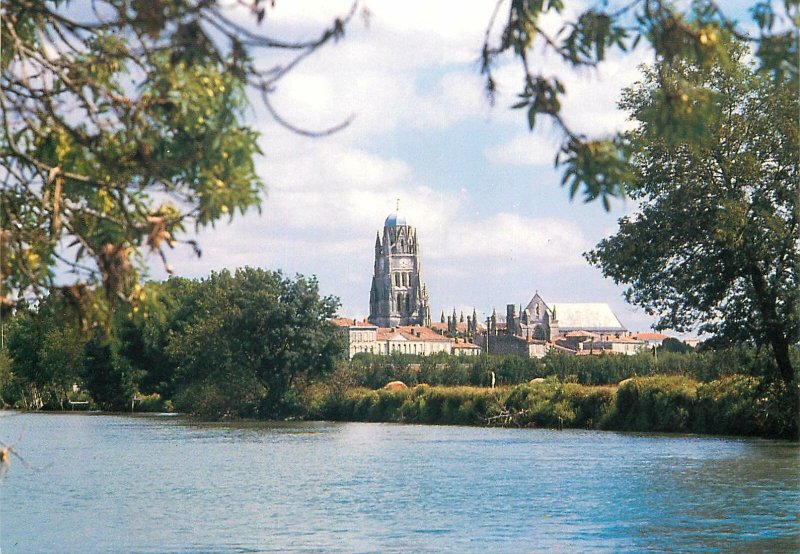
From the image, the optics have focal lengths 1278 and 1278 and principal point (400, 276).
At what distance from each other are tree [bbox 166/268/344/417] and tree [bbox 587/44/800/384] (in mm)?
30288

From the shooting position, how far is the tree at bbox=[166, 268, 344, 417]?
6662cm

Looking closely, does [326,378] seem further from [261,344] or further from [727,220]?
[727,220]

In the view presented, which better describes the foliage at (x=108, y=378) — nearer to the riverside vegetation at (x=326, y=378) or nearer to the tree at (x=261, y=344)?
the riverside vegetation at (x=326, y=378)

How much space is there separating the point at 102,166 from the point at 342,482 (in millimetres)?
19309

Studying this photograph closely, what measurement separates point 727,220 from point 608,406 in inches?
500

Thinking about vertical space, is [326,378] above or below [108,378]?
below

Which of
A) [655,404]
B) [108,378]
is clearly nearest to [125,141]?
[655,404]

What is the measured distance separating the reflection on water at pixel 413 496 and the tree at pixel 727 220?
3.91 meters

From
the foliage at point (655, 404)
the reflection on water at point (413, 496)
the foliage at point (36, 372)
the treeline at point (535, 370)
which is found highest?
the foliage at point (36, 372)

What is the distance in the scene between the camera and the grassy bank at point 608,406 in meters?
38.8

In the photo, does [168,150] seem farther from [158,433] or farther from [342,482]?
[158,433]

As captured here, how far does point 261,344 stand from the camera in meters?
67.9

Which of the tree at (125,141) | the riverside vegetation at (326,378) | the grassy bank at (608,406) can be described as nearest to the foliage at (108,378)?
the riverside vegetation at (326,378)

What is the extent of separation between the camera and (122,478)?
2953cm
